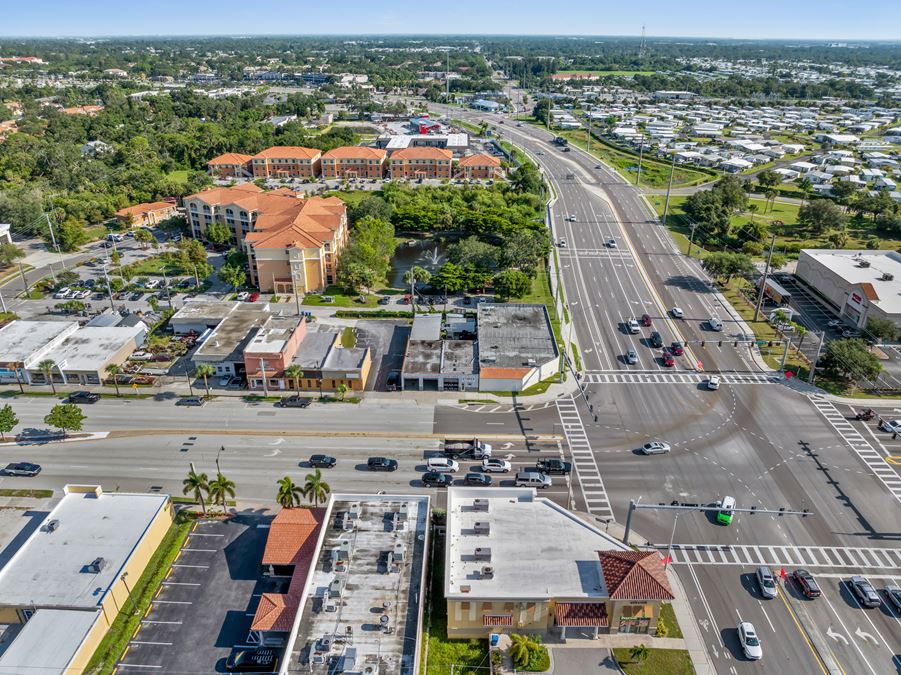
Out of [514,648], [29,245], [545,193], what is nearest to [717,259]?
[545,193]

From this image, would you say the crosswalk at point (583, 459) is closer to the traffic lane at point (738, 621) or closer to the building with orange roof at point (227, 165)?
the traffic lane at point (738, 621)

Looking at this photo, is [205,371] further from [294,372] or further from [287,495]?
[287,495]

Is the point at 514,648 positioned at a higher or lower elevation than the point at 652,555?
lower

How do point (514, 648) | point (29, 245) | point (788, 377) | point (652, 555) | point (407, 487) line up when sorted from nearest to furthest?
1. point (514, 648)
2. point (652, 555)
3. point (407, 487)
4. point (788, 377)
5. point (29, 245)

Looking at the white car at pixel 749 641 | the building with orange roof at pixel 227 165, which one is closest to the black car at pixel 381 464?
the white car at pixel 749 641

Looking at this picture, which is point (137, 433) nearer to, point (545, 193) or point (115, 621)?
point (115, 621)

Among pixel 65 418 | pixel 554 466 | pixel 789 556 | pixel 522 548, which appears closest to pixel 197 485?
pixel 65 418

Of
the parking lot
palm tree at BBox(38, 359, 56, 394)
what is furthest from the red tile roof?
palm tree at BBox(38, 359, 56, 394)
